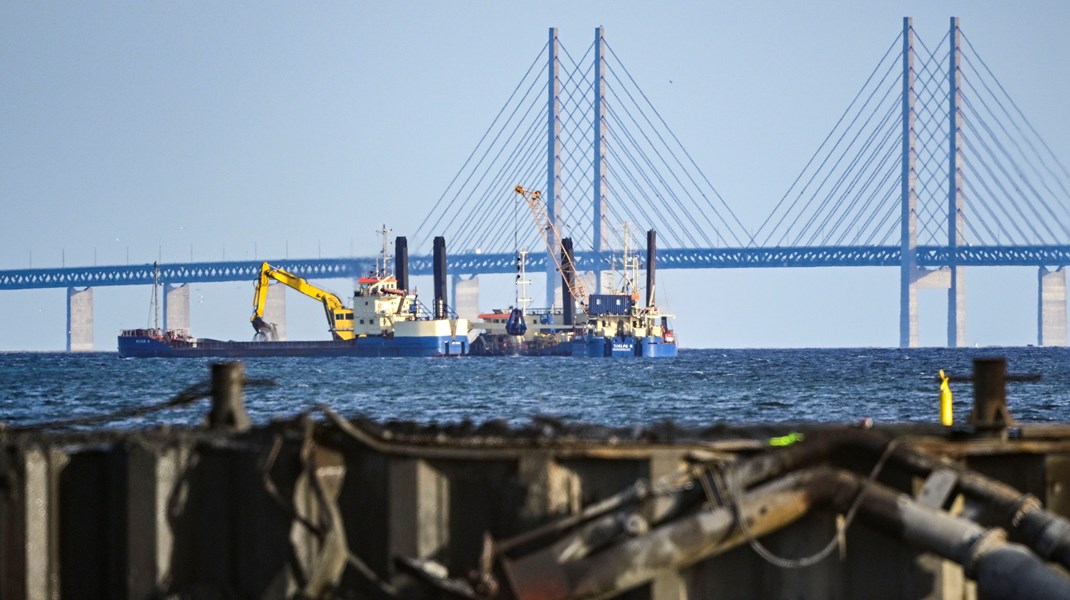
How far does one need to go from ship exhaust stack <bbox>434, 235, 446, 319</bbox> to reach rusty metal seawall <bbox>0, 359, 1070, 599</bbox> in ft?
399

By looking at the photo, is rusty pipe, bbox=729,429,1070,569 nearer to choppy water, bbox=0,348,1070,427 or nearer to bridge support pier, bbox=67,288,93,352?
choppy water, bbox=0,348,1070,427

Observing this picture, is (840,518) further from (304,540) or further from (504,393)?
(504,393)

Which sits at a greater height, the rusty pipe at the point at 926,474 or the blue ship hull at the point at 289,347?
the rusty pipe at the point at 926,474

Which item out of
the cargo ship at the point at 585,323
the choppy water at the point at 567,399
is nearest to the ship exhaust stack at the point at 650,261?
the cargo ship at the point at 585,323

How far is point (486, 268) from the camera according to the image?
15388cm

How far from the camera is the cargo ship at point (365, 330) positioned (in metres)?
126

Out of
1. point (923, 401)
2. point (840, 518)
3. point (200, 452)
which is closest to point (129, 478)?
point (200, 452)

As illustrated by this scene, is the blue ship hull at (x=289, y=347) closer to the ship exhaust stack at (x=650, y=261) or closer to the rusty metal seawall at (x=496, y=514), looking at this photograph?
the ship exhaust stack at (x=650, y=261)

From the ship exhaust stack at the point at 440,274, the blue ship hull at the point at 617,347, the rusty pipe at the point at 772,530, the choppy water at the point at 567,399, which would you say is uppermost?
the ship exhaust stack at the point at 440,274

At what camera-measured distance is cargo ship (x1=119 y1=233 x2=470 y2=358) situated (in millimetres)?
125938

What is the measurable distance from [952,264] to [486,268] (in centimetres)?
4071

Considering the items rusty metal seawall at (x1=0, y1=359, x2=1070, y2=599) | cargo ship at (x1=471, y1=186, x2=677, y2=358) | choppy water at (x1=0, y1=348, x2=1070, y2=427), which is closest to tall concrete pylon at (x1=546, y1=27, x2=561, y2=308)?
cargo ship at (x1=471, y1=186, x2=677, y2=358)

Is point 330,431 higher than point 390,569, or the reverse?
point 330,431

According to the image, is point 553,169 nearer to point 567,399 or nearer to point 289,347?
point 289,347
